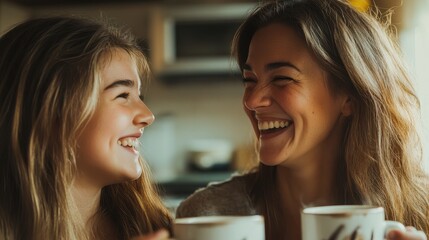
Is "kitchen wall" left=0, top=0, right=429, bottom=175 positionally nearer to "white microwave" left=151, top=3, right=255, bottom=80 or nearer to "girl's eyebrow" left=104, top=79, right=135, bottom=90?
"white microwave" left=151, top=3, right=255, bottom=80

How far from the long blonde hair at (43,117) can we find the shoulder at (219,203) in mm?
335

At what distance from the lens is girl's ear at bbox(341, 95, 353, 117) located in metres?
1.36

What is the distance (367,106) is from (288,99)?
189 millimetres

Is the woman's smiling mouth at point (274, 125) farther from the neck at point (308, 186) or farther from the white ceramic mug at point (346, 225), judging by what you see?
the white ceramic mug at point (346, 225)

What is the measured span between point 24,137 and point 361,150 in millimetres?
737

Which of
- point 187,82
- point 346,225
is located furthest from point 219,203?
point 187,82

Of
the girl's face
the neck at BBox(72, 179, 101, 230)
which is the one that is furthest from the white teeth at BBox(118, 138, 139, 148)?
the neck at BBox(72, 179, 101, 230)

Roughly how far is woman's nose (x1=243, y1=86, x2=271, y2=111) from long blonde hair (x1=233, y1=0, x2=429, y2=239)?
148mm

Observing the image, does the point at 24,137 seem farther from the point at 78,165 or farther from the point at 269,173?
the point at 269,173

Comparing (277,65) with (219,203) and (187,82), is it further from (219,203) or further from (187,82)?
(187,82)

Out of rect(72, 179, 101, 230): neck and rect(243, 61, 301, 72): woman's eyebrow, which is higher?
rect(243, 61, 301, 72): woman's eyebrow

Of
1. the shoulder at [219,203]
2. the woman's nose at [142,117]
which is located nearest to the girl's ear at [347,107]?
the shoulder at [219,203]

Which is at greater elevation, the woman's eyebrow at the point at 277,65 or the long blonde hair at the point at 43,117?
the woman's eyebrow at the point at 277,65

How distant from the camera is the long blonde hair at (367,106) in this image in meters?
1.29
